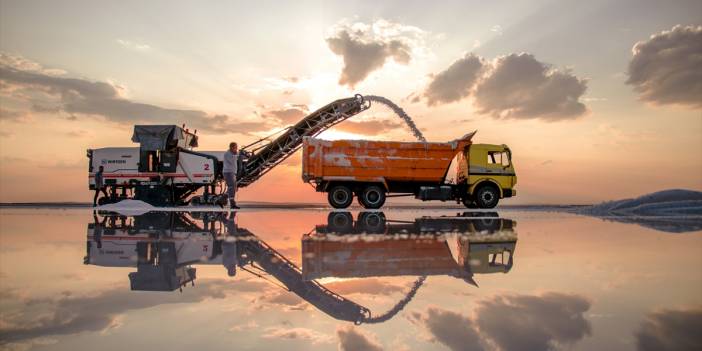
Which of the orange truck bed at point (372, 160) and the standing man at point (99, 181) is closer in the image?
the orange truck bed at point (372, 160)

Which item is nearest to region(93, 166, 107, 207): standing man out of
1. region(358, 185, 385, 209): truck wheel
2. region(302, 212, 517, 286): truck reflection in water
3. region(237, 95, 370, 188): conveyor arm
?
region(237, 95, 370, 188): conveyor arm

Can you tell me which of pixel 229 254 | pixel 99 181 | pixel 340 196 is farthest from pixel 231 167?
pixel 229 254

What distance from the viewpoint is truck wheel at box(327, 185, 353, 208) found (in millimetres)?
16266

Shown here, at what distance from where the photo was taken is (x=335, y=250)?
5457 mm

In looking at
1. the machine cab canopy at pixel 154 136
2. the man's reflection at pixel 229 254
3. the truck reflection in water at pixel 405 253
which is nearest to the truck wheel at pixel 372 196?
the machine cab canopy at pixel 154 136

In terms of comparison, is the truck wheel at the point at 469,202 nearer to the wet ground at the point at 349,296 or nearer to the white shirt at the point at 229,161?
the white shirt at the point at 229,161

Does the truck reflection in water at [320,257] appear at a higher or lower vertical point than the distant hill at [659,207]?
lower

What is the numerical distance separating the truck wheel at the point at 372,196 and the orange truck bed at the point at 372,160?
335mm

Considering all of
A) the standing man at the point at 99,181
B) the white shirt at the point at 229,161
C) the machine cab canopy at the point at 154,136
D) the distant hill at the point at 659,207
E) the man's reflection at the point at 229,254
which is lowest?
the man's reflection at the point at 229,254

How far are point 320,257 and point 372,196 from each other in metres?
11.5

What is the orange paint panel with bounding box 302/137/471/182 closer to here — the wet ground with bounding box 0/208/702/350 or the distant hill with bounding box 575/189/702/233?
the distant hill with bounding box 575/189/702/233

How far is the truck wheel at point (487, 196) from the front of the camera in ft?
56.0

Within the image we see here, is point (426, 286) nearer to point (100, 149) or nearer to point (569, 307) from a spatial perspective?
point (569, 307)

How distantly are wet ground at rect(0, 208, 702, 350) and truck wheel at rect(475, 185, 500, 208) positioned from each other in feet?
36.0
